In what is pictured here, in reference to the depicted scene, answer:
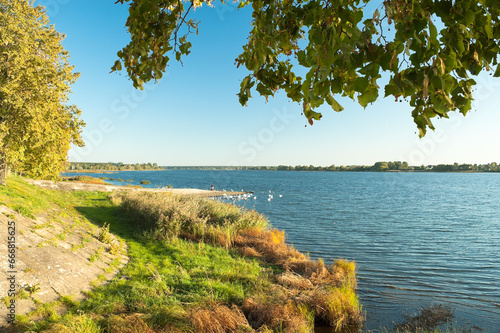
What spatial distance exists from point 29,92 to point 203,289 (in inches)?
536

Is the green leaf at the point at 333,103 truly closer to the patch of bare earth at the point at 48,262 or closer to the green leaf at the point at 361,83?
the green leaf at the point at 361,83

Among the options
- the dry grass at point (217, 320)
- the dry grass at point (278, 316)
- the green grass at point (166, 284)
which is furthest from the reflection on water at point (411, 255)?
the green grass at point (166, 284)

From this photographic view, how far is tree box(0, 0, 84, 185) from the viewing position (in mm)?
13570

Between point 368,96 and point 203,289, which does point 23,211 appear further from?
point 368,96

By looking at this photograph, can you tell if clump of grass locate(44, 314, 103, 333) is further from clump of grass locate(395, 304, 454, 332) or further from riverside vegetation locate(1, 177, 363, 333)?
clump of grass locate(395, 304, 454, 332)

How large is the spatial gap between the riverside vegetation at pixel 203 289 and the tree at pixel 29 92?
3.24 m

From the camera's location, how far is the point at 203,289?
324 inches

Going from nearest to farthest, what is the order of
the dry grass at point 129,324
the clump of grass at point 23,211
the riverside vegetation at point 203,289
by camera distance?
the dry grass at point 129,324 → the riverside vegetation at point 203,289 → the clump of grass at point 23,211

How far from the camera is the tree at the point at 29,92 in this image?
1357 centimetres

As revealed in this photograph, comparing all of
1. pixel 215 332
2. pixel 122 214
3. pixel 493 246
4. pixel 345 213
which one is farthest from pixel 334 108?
pixel 345 213

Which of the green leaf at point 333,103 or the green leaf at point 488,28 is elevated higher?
the green leaf at point 488,28

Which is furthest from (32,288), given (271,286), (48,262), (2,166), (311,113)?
(2,166)

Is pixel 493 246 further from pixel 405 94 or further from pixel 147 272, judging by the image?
pixel 405 94

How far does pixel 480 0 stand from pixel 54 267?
384 inches
